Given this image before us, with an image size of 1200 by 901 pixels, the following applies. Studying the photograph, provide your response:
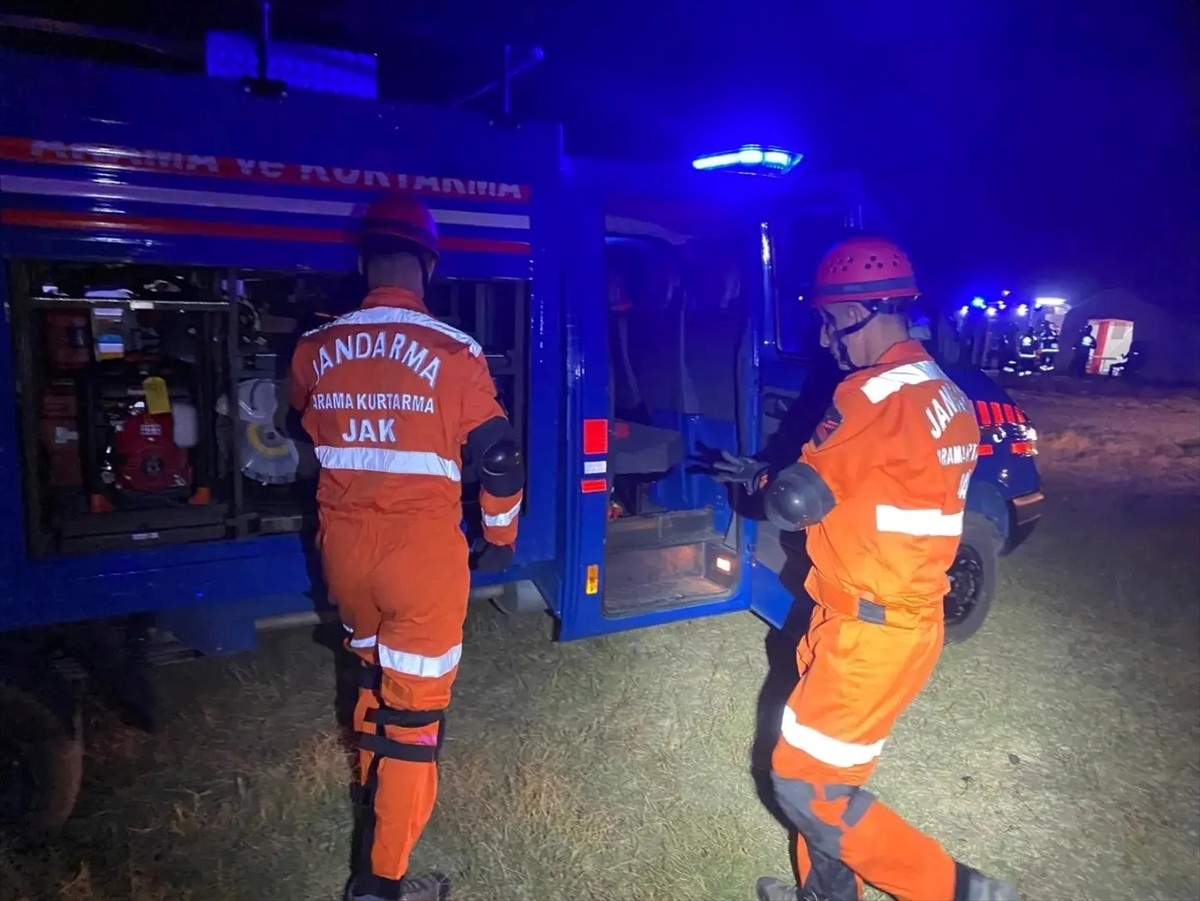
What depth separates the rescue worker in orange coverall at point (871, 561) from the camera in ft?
8.41

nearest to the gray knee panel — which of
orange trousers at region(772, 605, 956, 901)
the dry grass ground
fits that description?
orange trousers at region(772, 605, 956, 901)

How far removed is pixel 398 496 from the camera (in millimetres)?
2803

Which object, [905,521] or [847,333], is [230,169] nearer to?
[847,333]

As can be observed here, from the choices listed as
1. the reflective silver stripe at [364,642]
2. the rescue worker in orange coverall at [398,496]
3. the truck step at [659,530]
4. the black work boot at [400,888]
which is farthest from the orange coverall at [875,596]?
the truck step at [659,530]

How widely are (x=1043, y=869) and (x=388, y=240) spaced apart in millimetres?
3429

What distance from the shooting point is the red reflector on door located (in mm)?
4242

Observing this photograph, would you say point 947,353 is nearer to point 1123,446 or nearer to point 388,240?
point 388,240

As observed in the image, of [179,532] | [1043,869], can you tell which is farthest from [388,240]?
[1043,869]

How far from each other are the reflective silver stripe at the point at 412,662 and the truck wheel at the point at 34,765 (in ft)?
4.44

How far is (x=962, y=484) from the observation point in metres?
2.74

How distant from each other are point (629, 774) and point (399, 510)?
1787 mm

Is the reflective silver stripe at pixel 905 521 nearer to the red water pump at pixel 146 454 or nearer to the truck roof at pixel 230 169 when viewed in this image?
the truck roof at pixel 230 169

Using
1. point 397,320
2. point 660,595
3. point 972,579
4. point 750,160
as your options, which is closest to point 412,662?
point 397,320

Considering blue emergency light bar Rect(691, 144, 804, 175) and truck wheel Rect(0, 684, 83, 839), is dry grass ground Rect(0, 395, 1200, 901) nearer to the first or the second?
truck wheel Rect(0, 684, 83, 839)
